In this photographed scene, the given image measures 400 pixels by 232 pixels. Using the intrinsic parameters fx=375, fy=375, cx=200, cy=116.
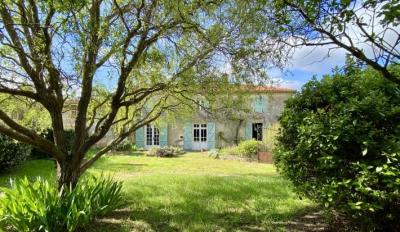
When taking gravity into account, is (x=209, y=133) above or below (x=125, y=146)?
above

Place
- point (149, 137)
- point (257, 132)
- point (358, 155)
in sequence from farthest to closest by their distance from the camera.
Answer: point (149, 137) → point (257, 132) → point (358, 155)

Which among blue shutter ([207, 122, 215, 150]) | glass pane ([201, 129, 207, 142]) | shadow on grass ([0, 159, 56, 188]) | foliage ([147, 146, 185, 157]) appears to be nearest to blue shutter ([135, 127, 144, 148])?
glass pane ([201, 129, 207, 142])

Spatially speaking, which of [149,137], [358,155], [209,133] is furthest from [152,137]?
[358,155]

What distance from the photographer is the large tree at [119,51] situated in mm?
5918

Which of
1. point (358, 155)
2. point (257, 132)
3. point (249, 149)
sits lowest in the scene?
point (249, 149)

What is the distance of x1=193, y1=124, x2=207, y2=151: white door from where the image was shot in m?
31.9

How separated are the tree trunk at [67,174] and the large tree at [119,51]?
0.02 metres

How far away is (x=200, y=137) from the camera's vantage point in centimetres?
3198

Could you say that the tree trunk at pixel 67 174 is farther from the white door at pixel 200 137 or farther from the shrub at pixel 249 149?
the white door at pixel 200 137

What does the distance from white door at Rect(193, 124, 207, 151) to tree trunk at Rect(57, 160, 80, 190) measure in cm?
2483

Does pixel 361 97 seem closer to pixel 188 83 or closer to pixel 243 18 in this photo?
pixel 243 18

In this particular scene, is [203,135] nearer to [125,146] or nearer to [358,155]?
[125,146]

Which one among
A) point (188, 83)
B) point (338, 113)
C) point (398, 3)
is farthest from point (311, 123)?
point (188, 83)

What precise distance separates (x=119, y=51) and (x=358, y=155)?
12.7ft
